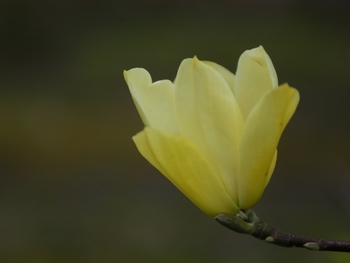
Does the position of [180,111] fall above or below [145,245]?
above

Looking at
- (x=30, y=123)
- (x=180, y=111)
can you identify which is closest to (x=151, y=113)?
(x=180, y=111)

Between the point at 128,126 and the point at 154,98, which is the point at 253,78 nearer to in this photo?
the point at 154,98

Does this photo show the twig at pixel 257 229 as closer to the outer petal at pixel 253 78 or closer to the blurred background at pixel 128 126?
the outer petal at pixel 253 78

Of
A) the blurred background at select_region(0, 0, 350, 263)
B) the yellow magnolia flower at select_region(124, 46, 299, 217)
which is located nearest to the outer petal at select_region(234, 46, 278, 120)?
the yellow magnolia flower at select_region(124, 46, 299, 217)

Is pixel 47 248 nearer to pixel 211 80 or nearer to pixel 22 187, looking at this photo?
pixel 22 187

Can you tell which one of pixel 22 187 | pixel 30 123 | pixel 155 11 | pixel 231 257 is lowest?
pixel 231 257

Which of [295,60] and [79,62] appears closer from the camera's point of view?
[295,60]

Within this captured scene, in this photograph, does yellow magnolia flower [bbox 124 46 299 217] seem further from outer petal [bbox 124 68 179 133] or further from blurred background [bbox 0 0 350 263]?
blurred background [bbox 0 0 350 263]

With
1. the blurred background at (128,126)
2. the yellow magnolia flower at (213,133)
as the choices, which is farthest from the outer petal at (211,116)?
the blurred background at (128,126)
